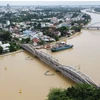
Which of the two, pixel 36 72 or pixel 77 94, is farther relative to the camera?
pixel 36 72

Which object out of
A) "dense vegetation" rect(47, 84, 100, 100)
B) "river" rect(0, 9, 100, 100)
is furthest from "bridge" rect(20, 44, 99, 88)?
"dense vegetation" rect(47, 84, 100, 100)

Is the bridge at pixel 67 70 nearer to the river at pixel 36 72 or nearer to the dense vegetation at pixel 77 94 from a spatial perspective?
the river at pixel 36 72

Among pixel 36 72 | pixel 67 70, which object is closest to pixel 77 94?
pixel 67 70

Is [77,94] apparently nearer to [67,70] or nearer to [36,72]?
[67,70]

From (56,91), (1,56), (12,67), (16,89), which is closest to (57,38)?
(1,56)

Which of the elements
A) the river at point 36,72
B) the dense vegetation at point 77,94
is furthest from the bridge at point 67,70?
the dense vegetation at point 77,94

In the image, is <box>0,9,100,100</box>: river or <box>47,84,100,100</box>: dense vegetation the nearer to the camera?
<box>47,84,100,100</box>: dense vegetation

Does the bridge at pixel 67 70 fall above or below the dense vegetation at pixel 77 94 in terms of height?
below

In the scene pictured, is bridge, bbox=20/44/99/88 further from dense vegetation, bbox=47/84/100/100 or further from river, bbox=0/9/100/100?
dense vegetation, bbox=47/84/100/100
